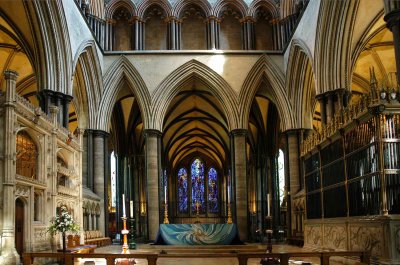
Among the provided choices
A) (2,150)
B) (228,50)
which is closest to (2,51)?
(228,50)

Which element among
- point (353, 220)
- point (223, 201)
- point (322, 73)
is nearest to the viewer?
point (353, 220)

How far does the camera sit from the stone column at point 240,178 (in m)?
25.5

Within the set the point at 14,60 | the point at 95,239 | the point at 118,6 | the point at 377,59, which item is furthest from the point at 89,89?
the point at 377,59

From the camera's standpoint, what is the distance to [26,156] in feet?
46.6

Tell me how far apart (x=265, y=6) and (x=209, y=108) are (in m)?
8.60

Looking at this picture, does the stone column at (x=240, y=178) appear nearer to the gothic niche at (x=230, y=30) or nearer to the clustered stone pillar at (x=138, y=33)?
the gothic niche at (x=230, y=30)

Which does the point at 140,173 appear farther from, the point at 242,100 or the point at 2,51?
the point at 2,51

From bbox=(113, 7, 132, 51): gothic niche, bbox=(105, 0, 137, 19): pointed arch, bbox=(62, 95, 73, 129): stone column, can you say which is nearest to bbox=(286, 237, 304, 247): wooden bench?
bbox=(62, 95, 73, 129): stone column

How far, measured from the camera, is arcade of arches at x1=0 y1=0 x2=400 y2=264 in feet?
39.1

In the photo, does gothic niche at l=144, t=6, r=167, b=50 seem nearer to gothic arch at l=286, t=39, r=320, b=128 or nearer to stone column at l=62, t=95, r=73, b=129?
gothic arch at l=286, t=39, r=320, b=128

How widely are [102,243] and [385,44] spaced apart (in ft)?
50.2

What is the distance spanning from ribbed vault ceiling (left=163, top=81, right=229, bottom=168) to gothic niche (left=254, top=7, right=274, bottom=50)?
12.6ft

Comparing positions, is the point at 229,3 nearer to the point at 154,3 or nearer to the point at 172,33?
the point at 172,33

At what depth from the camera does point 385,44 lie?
2372 centimetres
